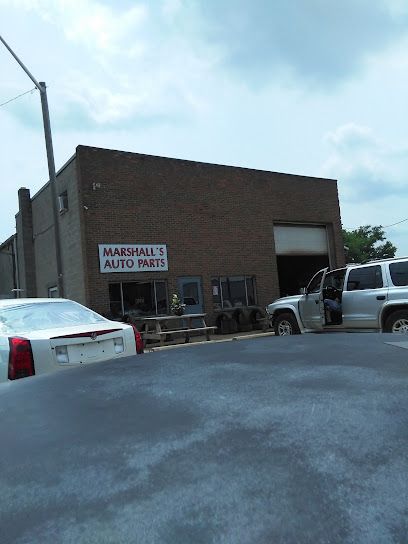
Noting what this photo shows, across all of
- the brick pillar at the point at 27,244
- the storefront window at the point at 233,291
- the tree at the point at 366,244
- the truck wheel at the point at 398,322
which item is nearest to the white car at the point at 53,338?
the truck wheel at the point at 398,322

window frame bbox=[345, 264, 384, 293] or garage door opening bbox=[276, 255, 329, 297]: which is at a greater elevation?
garage door opening bbox=[276, 255, 329, 297]

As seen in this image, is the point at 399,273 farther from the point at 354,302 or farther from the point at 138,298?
the point at 138,298

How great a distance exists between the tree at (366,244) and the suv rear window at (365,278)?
4928 cm

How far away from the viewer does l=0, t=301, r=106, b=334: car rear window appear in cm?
625

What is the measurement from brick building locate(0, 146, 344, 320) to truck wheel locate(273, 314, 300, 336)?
18.8ft

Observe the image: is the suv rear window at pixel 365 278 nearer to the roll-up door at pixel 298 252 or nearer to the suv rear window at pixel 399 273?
the suv rear window at pixel 399 273

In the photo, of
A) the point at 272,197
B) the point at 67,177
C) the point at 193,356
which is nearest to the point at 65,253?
the point at 67,177

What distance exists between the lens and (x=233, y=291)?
2025cm

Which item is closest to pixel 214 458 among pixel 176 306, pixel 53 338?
pixel 53 338

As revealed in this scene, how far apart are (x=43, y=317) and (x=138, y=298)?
11.3 m

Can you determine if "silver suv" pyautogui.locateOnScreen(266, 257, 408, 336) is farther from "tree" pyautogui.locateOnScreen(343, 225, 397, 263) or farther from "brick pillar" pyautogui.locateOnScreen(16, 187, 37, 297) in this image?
"tree" pyautogui.locateOnScreen(343, 225, 397, 263)

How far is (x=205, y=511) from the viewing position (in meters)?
1.10

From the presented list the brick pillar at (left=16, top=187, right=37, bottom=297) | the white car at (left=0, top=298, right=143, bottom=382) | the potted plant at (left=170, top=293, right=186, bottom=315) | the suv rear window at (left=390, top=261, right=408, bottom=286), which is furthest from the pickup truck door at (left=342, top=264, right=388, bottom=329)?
the brick pillar at (left=16, top=187, right=37, bottom=297)

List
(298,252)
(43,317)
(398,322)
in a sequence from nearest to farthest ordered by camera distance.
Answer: (43,317) < (398,322) < (298,252)
